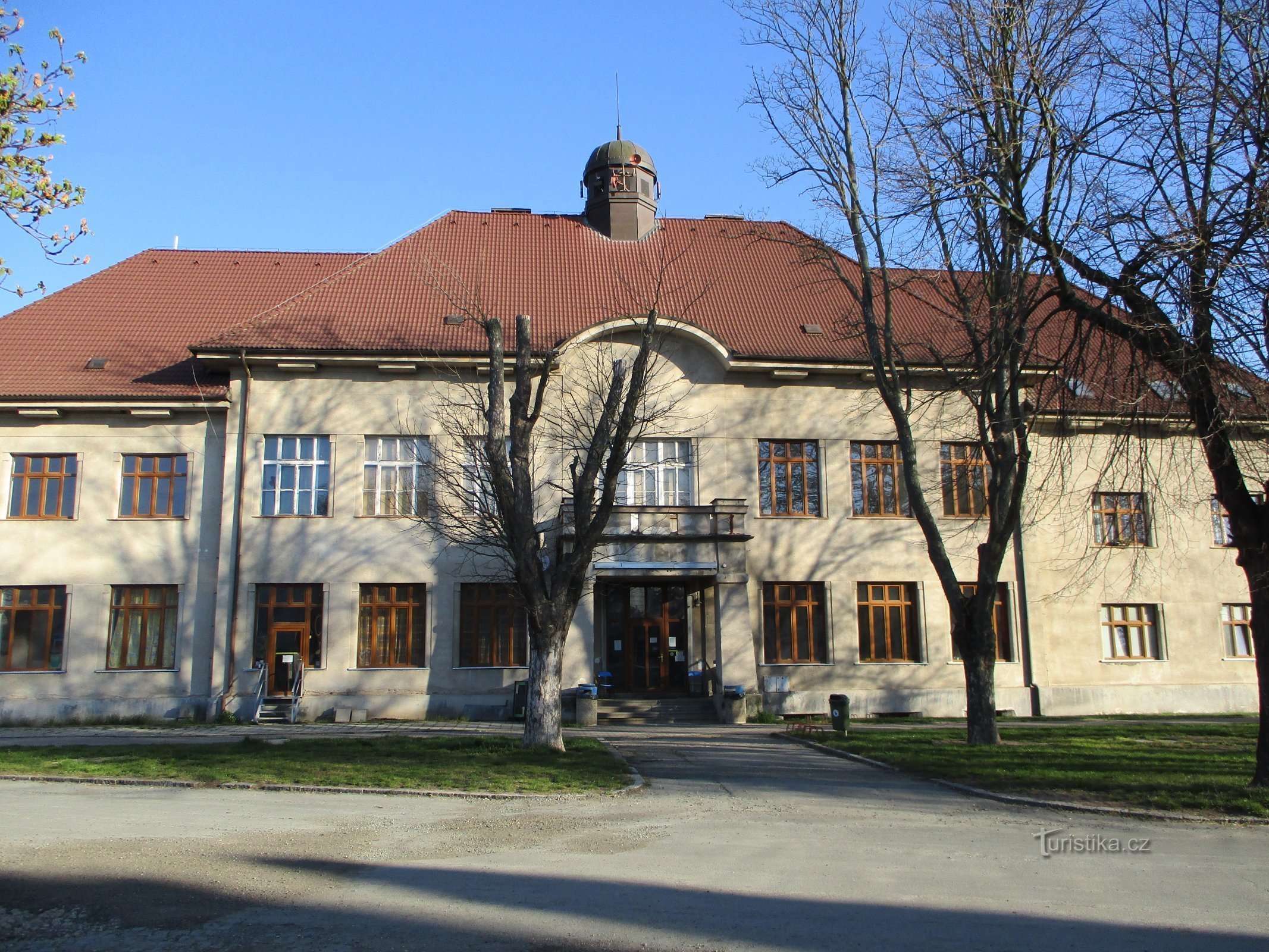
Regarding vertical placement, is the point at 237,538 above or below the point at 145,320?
below

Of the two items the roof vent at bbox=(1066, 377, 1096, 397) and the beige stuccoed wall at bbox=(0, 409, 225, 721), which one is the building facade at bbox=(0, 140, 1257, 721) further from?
the roof vent at bbox=(1066, 377, 1096, 397)

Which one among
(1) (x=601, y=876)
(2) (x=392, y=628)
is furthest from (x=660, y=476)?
(1) (x=601, y=876)

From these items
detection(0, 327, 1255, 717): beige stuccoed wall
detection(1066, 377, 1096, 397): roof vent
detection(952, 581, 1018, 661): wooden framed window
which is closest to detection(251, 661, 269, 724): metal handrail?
detection(0, 327, 1255, 717): beige stuccoed wall

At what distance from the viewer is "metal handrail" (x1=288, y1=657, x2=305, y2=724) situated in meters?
22.0

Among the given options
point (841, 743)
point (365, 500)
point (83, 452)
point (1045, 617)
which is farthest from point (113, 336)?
point (1045, 617)

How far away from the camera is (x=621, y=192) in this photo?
2962 centimetres

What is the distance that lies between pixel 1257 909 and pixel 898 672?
1754 centimetres

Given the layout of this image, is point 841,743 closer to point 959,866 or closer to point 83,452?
point 959,866

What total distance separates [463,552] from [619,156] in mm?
13438

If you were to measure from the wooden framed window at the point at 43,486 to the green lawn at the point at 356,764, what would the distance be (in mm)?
8744

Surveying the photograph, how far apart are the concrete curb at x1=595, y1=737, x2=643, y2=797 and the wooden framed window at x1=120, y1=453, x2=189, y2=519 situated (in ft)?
41.7

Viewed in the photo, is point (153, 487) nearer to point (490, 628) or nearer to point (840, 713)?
point (490, 628)

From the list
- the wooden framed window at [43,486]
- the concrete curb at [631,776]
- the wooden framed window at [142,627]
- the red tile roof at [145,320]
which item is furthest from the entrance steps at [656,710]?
the wooden framed window at [43,486]

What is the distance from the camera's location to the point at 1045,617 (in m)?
25.3
